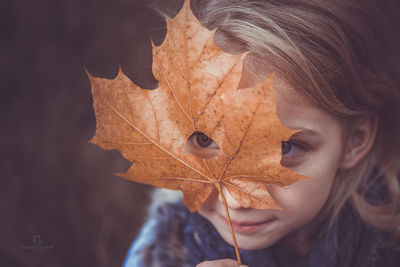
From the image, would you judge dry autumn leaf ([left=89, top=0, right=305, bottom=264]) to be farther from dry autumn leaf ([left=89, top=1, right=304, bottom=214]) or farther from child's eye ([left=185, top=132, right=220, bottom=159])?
child's eye ([left=185, top=132, right=220, bottom=159])

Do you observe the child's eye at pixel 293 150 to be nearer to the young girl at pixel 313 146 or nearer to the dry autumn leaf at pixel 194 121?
the young girl at pixel 313 146

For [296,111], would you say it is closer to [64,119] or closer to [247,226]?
[247,226]

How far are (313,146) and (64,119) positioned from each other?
1.39 metres

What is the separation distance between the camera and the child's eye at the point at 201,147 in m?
0.76

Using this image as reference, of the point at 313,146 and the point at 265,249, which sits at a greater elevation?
the point at 313,146

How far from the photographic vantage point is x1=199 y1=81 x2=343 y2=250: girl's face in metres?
0.73

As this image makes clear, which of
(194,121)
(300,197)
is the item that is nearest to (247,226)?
(300,197)

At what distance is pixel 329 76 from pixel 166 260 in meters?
0.74

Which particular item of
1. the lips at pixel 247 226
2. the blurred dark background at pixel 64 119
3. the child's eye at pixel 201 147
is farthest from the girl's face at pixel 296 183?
the blurred dark background at pixel 64 119

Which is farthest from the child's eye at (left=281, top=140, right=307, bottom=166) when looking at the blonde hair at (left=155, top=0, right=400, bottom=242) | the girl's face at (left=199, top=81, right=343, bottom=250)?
the blonde hair at (left=155, top=0, right=400, bottom=242)

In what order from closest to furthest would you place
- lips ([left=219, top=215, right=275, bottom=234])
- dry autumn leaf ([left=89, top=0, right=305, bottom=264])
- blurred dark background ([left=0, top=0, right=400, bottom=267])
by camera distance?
1. dry autumn leaf ([left=89, top=0, right=305, bottom=264])
2. lips ([left=219, top=215, right=275, bottom=234])
3. blurred dark background ([left=0, top=0, right=400, bottom=267])

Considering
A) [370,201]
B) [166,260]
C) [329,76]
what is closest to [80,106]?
[166,260]

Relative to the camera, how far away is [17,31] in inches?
63.5

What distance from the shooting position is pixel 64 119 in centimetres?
172
